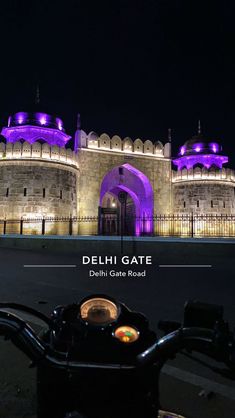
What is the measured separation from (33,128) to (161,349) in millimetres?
23223

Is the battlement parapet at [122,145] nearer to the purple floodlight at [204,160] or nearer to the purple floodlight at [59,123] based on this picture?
the purple floodlight at [59,123]

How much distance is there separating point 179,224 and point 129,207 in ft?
20.3

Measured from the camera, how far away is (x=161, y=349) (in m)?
1.09

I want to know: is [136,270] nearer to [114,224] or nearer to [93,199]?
[93,199]

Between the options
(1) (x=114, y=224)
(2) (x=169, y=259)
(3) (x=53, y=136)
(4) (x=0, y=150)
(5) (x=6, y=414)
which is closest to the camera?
(5) (x=6, y=414)

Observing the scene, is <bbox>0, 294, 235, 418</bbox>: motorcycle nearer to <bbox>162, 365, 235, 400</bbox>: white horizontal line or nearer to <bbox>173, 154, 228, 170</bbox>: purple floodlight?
<bbox>162, 365, 235, 400</bbox>: white horizontal line

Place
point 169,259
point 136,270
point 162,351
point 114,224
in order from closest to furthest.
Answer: point 162,351, point 136,270, point 169,259, point 114,224

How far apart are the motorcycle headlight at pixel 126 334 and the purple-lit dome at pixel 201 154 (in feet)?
89.5

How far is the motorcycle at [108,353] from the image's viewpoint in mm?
1051

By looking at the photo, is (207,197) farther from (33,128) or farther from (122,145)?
(33,128)

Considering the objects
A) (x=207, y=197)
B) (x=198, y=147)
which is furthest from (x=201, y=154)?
(x=207, y=197)

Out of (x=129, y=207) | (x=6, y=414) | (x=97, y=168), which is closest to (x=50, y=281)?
(x=6, y=414)

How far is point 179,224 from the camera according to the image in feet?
81.4

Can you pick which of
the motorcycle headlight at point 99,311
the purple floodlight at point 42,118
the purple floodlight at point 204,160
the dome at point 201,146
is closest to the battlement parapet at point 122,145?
the purple floodlight at point 204,160
